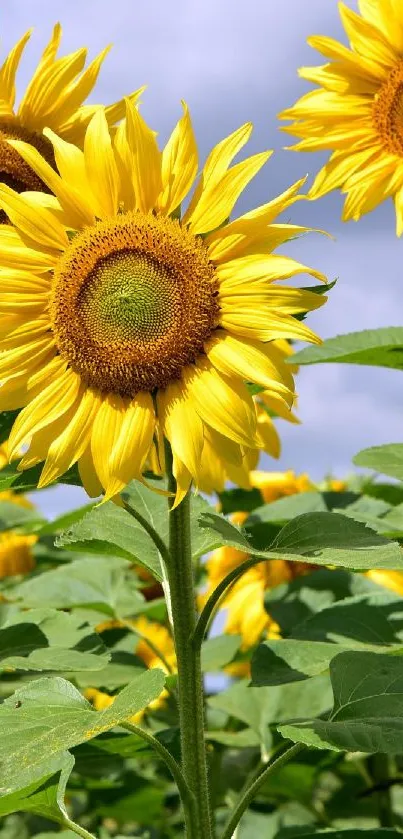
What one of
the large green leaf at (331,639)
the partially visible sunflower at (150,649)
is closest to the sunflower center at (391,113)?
the large green leaf at (331,639)

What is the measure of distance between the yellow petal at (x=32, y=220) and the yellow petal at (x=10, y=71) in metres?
0.65

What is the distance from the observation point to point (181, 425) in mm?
1640

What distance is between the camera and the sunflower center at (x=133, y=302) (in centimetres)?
170

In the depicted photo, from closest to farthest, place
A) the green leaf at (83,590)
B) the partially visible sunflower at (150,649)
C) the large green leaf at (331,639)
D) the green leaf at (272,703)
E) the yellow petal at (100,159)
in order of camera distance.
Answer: the yellow petal at (100,159), the large green leaf at (331,639), the green leaf at (272,703), the green leaf at (83,590), the partially visible sunflower at (150,649)

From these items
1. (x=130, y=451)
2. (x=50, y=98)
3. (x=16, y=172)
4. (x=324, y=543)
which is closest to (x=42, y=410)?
(x=130, y=451)

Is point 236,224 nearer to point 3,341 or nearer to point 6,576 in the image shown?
point 3,341

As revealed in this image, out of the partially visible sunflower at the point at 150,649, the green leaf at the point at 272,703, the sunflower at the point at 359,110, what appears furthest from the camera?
the partially visible sunflower at the point at 150,649

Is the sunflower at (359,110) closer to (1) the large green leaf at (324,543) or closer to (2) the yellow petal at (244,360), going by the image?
(2) the yellow petal at (244,360)

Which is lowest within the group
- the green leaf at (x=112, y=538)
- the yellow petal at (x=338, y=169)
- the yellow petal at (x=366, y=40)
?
the green leaf at (x=112, y=538)

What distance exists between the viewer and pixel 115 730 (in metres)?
2.04

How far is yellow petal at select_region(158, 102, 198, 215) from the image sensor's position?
5.53 feet

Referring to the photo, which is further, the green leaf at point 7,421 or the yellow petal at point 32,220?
the green leaf at point 7,421

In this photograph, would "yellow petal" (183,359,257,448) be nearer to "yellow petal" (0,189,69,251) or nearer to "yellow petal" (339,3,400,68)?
"yellow petal" (0,189,69,251)

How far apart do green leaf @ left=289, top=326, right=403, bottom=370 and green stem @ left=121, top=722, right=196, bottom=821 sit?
0.89 metres
